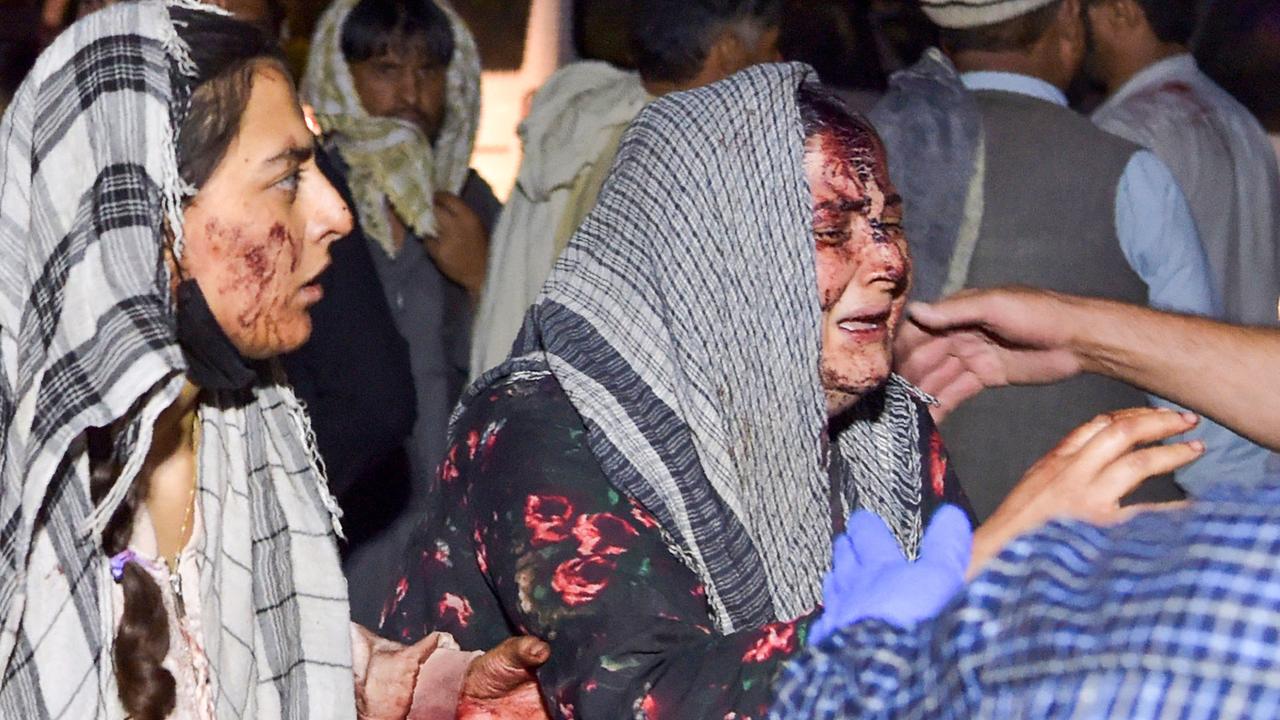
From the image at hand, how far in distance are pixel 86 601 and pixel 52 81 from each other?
624mm

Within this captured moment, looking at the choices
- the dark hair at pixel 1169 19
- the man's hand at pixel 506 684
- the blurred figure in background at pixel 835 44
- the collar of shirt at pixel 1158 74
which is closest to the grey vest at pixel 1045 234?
the collar of shirt at pixel 1158 74

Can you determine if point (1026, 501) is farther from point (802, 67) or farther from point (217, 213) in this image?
point (217, 213)

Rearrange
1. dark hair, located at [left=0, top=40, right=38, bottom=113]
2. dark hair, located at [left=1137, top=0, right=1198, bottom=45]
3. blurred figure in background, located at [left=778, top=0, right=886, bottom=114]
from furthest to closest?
blurred figure in background, located at [left=778, top=0, right=886, bottom=114]
dark hair, located at [left=0, top=40, right=38, bottom=113]
dark hair, located at [left=1137, top=0, right=1198, bottom=45]

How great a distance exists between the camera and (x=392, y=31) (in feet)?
15.9

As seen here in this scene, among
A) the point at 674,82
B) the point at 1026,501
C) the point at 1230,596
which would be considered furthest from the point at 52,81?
the point at 674,82

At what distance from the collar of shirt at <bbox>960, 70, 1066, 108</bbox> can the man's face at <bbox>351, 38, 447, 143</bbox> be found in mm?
1602

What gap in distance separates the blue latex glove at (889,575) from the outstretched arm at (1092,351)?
37.5 inches

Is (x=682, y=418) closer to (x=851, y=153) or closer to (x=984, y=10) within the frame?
(x=851, y=153)

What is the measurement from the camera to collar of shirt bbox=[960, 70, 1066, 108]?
158 inches

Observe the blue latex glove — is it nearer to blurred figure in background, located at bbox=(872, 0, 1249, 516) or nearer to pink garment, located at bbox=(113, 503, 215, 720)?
pink garment, located at bbox=(113, 503, 215, 720)

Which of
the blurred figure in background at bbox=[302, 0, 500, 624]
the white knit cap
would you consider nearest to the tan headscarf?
the blurred figure in background at bbox=[302, 0, 500, 624]

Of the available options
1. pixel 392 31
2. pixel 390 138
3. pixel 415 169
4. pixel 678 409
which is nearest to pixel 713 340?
pixel 678 409

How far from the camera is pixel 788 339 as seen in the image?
2299 mm

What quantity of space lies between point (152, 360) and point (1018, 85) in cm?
257
